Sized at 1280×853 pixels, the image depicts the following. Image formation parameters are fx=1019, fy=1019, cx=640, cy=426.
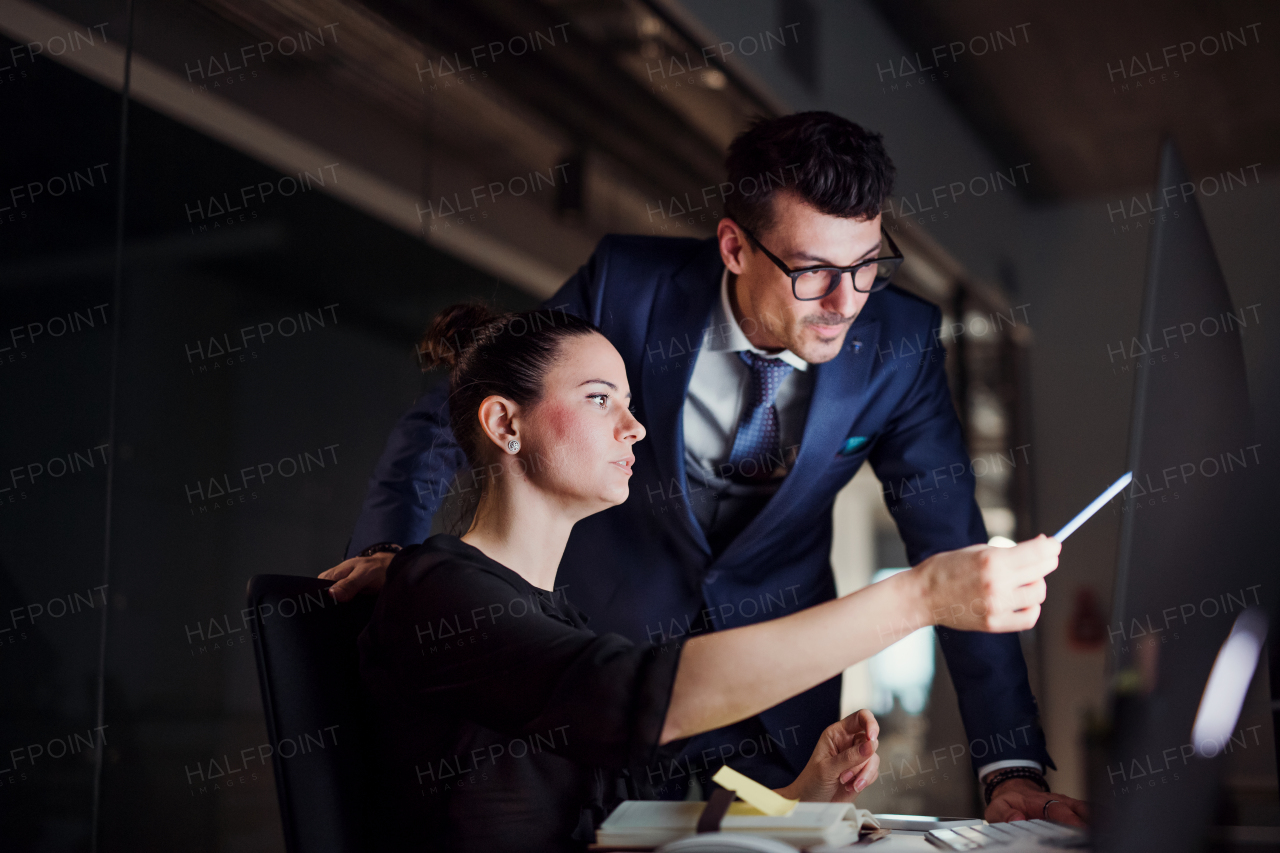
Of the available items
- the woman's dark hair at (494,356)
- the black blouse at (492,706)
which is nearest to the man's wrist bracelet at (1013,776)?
the black blouse at (492,706)

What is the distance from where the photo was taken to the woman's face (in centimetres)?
144

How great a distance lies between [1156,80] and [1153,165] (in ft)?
4.72

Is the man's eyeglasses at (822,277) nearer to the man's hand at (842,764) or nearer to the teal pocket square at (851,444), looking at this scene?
the teal pocket square at (851,444)

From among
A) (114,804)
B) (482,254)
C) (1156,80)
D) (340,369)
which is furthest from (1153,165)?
(114,804)

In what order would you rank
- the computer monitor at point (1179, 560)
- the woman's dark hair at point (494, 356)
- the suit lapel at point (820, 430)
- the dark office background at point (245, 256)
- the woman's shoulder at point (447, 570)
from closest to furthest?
the computer monitor at point (1179, 560) → the woman's shoulder at point (447, 570) → the woman's dark hair at point (494, 356) → the suit lapel at point (820, 430) → the dark office background at point (245, 256)

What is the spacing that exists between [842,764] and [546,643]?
19.5 inches

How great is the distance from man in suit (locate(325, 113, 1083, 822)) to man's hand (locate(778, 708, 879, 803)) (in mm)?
420

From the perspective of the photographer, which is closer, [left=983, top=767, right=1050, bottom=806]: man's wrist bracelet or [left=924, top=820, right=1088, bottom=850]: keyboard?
[left=924, top=820, right=1088, bottom=850]: keyboard

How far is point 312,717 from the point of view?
1258 millimetres

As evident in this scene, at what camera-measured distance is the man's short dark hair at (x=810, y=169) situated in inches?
69.7

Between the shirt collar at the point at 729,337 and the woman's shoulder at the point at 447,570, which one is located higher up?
the shirt collar at the point at 729,337

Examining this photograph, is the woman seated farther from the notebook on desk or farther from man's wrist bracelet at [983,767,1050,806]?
man's wrist bracelet at [983,767,1050,806]

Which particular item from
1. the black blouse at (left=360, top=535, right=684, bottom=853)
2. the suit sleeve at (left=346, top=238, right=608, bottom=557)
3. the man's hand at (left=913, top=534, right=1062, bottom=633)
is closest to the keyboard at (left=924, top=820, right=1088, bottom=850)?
the man's hand at (left=913, top=534, right=1062, bottom=633)

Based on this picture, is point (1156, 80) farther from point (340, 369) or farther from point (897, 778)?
point (340, 369)
